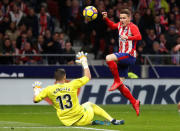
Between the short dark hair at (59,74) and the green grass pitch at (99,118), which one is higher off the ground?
the short dark hair at (59,74)

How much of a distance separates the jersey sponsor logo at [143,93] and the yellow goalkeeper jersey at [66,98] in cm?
786

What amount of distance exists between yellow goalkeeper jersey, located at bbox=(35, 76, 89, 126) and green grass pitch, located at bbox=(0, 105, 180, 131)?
301mm

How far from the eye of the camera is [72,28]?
2352 cm

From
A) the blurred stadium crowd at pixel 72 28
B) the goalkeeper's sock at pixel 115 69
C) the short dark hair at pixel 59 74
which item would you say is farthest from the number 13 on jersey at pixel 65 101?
the blurred stadium crowd at pixel 72 28

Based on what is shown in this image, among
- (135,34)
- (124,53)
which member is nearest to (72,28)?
(124,53)

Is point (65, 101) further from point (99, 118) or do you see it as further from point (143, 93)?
point (143, 93)

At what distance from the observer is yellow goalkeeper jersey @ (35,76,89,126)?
11.0m

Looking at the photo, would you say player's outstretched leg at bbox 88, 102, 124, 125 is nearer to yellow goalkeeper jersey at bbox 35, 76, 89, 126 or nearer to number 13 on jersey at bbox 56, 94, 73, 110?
yellow goalkeeper jersey at bbox 35, 76, 89, 126

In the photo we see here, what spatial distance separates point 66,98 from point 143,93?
28.2ft

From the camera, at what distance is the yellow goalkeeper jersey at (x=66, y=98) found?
1099cm

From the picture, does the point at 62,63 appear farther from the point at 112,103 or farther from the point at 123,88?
the point at 123,88

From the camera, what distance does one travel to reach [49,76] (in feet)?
66.0

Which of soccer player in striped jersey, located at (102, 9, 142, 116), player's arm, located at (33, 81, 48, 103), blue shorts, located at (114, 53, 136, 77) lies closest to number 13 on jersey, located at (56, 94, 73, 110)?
player's arm, located at (33, 81, 48, 103)

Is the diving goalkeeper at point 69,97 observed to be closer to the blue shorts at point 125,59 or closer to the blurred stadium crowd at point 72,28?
the blue shorts at point 125,59
